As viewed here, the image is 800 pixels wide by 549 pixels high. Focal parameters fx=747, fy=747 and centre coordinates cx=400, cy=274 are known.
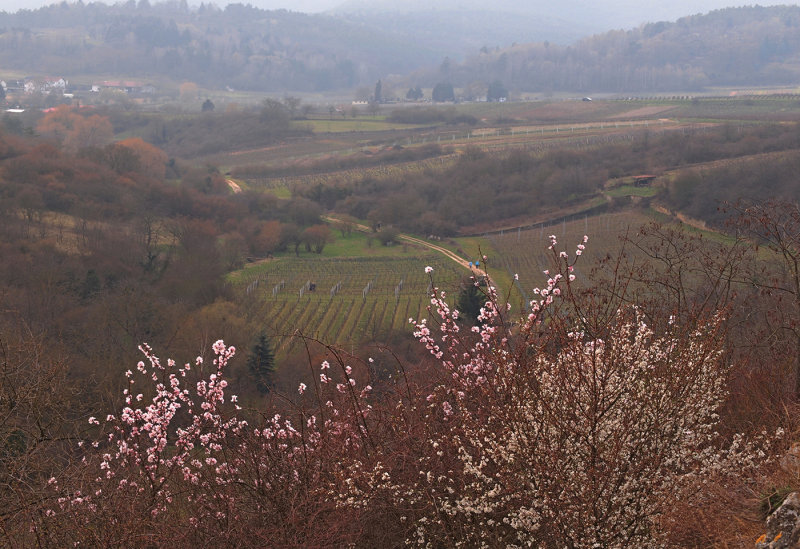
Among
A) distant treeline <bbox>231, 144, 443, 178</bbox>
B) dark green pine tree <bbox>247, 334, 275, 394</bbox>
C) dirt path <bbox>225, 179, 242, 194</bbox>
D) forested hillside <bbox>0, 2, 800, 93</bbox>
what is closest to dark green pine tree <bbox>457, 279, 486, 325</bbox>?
dark green pine tree <bbox>247, 334, 275, 394</bbox>

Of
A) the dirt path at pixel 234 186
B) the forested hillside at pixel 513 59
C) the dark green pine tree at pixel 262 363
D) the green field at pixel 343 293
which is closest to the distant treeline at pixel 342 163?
the dirt path at pixel 234 186

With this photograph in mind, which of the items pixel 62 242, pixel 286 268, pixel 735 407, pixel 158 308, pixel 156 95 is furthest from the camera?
pixel 156 95

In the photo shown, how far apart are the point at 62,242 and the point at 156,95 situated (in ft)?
364

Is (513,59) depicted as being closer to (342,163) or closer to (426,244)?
(342,163)

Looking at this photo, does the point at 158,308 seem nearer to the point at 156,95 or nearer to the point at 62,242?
the point at 62,242

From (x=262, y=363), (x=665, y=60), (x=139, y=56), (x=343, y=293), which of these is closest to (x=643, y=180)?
(x=343, y=293)

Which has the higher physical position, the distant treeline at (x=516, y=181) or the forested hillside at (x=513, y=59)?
the forested hillside at (x=513, y=59)

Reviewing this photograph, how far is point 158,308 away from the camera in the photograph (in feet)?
98.1

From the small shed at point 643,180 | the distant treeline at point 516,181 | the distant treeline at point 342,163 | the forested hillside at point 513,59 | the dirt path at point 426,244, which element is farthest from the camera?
the forested hillside at point 513,59

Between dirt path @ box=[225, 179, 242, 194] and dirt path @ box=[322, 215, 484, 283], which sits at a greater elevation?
dirt path @ box=[225, 179, 242, 194]

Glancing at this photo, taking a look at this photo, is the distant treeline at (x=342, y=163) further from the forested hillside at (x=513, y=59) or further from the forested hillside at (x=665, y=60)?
the forested hillside at (x=665, y=60)

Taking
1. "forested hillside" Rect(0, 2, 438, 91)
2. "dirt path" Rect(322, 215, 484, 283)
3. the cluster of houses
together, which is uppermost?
"forested hillside" Rect(0, 2, 438, 91)

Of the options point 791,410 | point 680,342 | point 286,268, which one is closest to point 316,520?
point 680,342

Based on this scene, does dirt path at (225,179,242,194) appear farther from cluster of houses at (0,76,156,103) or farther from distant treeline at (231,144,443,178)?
cluster of houses at (0,76,156,103)
